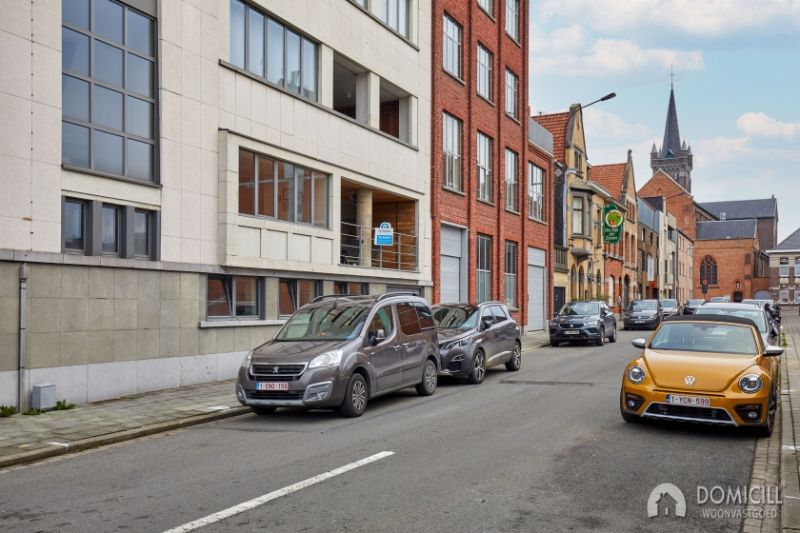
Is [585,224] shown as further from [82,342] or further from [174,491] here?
[174,491]

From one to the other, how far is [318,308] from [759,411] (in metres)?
6.65

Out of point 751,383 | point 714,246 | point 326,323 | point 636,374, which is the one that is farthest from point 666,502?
point 714,246

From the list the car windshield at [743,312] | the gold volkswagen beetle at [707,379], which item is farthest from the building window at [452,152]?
the gold volkswagen beetle at [707,379]

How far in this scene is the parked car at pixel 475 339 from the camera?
1468 centimetres

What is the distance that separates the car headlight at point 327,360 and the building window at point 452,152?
652 inches

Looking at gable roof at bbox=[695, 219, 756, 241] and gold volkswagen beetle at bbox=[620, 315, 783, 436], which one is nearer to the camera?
gold volkswagen beetle at bbox=[620, 315, 783, 436]

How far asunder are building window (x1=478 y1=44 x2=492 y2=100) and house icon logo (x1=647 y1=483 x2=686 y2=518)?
24593 mm

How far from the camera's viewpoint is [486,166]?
3030 cm

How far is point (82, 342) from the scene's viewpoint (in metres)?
12.2

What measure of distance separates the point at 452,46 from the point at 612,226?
21505mm

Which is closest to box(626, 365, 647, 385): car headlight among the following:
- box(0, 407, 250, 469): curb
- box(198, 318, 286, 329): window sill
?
box(0, 407, 250, 469): curb

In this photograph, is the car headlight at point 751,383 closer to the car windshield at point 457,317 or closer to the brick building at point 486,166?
the car windshield at point 457,317

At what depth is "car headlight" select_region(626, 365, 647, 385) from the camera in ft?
30.2

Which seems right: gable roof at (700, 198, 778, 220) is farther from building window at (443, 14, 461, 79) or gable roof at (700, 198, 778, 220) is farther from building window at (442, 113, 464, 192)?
building window at (442, 113, 464, 192)
